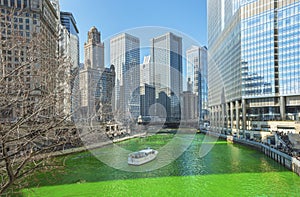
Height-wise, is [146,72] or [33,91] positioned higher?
[146,72]

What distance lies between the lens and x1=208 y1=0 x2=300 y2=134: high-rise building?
29.6 meters

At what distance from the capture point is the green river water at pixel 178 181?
11.2 metres

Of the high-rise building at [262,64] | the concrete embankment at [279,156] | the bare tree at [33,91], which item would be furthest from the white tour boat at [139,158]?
the high-rise building at [262,64]

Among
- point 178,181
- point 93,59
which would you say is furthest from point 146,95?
point 93,59

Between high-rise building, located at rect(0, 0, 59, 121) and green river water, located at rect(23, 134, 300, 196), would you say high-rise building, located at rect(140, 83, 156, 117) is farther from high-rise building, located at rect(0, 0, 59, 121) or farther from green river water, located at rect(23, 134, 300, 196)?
high-rise building, located at rect(0, 0, 59, 121)

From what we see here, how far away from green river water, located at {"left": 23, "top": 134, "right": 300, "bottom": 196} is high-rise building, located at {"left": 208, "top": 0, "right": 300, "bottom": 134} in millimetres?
15718

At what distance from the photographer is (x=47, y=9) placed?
1425 inches

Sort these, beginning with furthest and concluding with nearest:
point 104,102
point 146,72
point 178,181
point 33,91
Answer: point 146,72, point 178,181, point 104,102, point 33,91

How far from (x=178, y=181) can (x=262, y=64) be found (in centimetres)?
2541

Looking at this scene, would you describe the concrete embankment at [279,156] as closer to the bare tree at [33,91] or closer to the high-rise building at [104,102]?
the high-rise building at [104,102]

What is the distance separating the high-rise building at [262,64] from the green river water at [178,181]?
15.7m

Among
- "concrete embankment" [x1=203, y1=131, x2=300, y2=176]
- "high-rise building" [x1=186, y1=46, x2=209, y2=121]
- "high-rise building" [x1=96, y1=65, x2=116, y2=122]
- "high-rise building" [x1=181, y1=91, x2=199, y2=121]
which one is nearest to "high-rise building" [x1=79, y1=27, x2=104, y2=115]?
"high-rise building" [x1=96, y1=65, x2=116, y2=122]

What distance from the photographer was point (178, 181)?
12.9 meters

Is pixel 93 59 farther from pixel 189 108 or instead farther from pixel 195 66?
pixel 189 108
